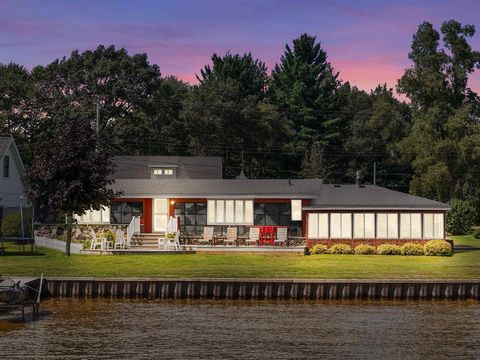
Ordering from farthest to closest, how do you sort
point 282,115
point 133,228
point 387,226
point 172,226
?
point 282,115
point 133,228
point 172,226
point 387,226

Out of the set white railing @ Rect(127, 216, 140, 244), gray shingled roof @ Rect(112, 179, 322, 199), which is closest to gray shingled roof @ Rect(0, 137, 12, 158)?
gray shingled roof @ Rect(112, 179, 322, 199)

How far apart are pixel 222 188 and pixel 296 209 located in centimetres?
573

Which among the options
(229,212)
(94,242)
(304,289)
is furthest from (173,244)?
(304,289)

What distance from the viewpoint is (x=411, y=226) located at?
181ft

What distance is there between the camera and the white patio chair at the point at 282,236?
55.9m

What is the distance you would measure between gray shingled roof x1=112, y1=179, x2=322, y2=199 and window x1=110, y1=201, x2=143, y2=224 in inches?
43.0

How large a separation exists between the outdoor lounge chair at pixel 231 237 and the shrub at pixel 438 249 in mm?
11989

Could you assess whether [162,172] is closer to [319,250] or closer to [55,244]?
[55,244]

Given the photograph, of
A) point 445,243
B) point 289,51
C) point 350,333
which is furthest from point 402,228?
point 289,51

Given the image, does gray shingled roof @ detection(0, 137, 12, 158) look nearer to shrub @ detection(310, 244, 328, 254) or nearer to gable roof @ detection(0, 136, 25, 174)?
gable roof @ detection(0, 136, 25, 174)

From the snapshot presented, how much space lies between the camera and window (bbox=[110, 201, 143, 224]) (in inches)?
2479

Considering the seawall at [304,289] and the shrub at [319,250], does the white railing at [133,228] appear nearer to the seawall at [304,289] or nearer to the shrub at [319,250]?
the shrub at [319,250]

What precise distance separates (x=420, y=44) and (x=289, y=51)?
39.3 m

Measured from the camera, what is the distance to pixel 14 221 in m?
61.8
